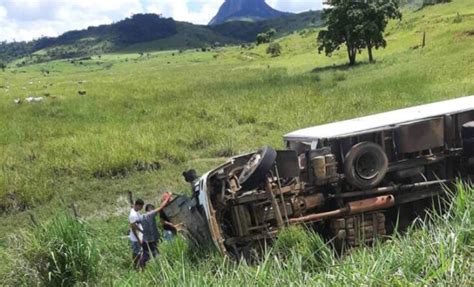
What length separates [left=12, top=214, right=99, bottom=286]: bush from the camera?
722 centimetres

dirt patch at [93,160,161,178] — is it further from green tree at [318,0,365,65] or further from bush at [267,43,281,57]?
bush at [267,43,281,57]

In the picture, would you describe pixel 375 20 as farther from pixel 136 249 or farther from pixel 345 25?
pixel 136 249

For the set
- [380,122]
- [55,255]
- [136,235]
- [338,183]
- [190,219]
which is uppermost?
[380,122]

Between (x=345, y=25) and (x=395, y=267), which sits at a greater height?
(x=345, y=25)

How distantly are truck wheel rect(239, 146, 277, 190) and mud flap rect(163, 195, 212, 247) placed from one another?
2.72ft

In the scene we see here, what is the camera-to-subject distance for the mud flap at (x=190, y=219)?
8.01 m

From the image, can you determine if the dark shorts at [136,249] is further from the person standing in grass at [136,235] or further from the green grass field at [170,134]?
the green grass field at [170,134]

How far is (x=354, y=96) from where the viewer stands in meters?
24.5

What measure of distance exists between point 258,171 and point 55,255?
3037 mm

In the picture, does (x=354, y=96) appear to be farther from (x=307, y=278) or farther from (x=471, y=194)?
(x=307, y=278)

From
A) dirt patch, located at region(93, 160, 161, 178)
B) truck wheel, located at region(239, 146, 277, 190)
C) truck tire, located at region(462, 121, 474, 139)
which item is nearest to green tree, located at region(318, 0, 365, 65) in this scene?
dirt patch, located at region(93, 160, 161, 178)

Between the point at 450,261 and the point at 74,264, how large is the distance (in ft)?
16.6

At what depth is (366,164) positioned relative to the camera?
8383mm

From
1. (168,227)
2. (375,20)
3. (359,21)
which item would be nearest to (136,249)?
(168,227)
